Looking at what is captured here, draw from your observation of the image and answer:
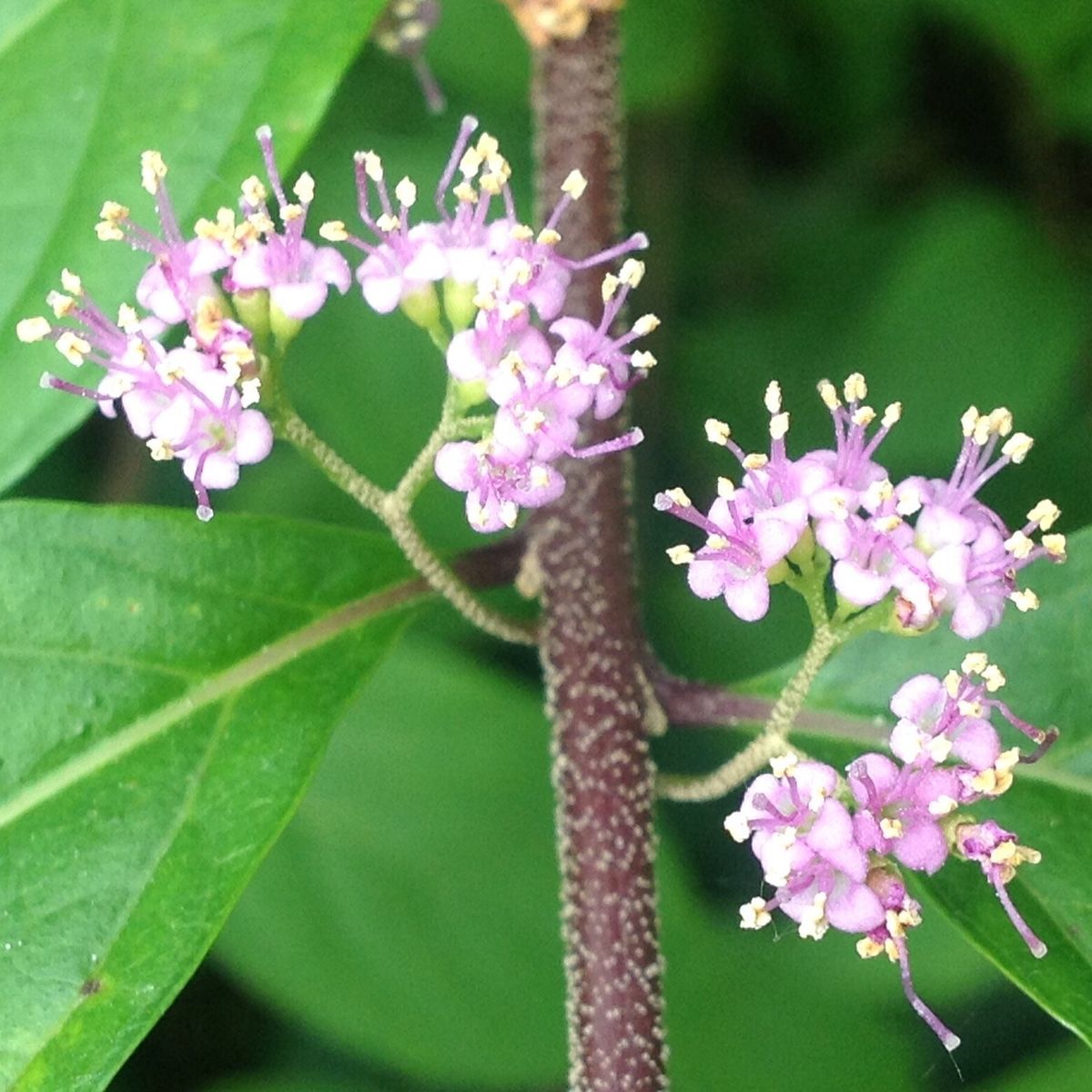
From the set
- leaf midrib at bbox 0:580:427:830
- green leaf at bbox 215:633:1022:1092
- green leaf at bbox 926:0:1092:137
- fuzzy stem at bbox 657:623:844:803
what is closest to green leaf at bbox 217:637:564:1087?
green leaf at bbox 215:633:1022:1092

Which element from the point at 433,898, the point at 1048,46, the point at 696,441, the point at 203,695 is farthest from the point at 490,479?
the point at 1048,46

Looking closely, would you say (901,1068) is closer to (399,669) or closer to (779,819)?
(399,669)

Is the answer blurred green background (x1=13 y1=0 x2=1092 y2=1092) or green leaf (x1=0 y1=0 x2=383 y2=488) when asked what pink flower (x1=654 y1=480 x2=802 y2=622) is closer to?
green leaf (x1=0 y1=0 x2=383 y2=488)

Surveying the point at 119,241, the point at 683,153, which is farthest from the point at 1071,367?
the point at 119,241

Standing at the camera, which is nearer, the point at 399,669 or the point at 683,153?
the point at 399,669

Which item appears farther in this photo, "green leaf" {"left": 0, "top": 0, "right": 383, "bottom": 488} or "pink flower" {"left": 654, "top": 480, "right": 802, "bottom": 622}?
"green leaf" {"left": 0, "top": 0, "right": 383, "bottom": 488}

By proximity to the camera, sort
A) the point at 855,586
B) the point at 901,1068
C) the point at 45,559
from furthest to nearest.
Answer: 1. the point at 901,1068
2. the point at 45,559
3. the point at 855,586

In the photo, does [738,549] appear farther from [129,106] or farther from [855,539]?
[129,106]
